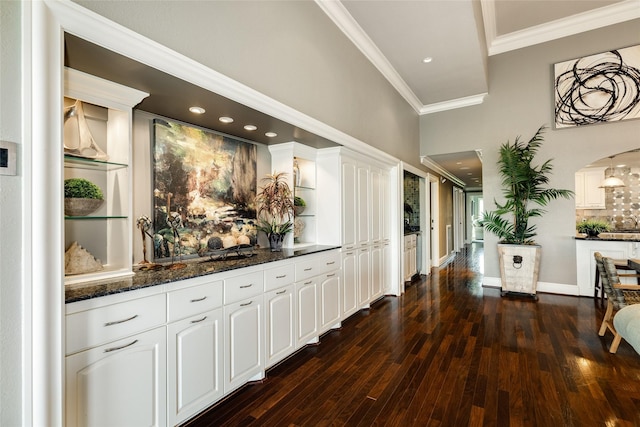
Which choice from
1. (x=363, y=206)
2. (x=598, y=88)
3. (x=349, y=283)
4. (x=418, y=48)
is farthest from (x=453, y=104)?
(x=349, y=283)

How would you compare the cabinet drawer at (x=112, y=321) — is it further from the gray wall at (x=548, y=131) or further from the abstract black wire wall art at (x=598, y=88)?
the abstract black wire wall art at (x=598, y=88)

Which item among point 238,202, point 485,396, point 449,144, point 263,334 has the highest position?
point 449,144

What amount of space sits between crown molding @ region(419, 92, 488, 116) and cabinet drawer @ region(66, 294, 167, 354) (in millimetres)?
6097

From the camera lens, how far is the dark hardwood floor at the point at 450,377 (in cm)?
195

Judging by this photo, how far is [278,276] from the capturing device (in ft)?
8.31

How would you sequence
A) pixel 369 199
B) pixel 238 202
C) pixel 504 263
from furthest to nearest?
pixel 504 263 < pixel 369 199 < pixel 238 202

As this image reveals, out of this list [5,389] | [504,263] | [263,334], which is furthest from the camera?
[504,263]

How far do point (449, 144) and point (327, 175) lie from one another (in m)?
3.58

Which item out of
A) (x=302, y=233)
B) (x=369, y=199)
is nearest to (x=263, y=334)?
(x=302, y=233)

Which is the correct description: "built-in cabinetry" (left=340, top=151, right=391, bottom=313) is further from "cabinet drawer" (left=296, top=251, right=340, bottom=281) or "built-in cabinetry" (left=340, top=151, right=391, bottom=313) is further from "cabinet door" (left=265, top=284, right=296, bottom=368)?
"cabinet door" (left=265, top=284, right=296, bottom=368)

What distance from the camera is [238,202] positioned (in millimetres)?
2951

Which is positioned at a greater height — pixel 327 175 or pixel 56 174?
pixel 327 175

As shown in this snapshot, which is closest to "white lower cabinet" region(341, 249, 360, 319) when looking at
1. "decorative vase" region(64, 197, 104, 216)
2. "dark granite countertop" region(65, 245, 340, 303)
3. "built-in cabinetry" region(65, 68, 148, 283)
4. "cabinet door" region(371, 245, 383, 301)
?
"cabinet door" region(371, 245, 383, 301)

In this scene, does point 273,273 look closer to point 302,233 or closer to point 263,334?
point 263,334
